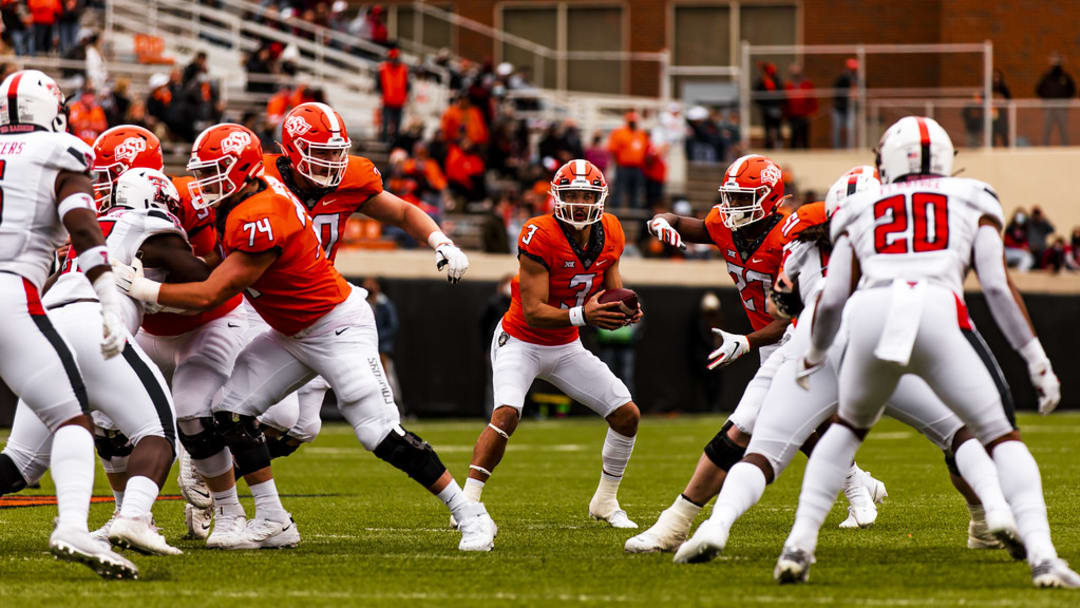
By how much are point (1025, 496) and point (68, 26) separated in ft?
54.4

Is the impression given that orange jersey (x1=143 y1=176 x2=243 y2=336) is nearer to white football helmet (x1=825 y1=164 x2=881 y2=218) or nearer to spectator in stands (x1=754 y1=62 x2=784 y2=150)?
white football helmet (x1=825 y1=164 x2=881 y2=218)

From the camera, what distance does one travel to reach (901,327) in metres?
5.36

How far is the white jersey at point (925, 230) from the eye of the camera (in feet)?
18.2

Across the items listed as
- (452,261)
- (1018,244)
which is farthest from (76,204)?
(1018,244)

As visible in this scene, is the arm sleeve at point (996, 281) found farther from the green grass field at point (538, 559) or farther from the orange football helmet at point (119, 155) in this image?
the orange football helmet at point (119, 155)

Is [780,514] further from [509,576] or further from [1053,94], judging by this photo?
[1053,94]

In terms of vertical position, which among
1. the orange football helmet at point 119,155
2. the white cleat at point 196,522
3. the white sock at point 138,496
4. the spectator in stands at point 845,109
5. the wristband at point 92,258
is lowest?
the white cleat at point 196,522

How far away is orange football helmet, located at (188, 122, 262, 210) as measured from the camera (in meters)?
6.64

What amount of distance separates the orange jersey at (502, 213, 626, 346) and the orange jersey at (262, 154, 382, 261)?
84cm

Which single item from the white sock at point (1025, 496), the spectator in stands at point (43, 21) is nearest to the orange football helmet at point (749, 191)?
the white sock at point (1025, 496)

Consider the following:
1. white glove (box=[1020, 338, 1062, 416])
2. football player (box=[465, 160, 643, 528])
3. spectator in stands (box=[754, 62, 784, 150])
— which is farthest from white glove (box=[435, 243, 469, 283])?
spectator in stands (box=[754, 62, 784, 150])

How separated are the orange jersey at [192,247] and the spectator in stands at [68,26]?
13.3m

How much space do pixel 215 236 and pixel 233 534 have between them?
4.52 ft

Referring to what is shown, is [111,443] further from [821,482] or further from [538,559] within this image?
[821,482]
